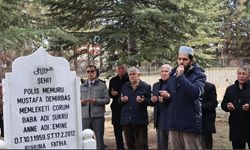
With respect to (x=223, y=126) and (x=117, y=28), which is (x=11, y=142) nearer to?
(x=117, y=28)

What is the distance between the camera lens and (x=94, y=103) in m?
8.38

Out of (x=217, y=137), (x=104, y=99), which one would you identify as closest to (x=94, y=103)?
(x=104, y=99)

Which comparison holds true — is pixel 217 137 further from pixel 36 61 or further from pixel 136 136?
pixel 36 61

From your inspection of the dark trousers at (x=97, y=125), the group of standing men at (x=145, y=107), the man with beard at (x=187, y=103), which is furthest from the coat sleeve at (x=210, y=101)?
the dark trousers at (x=97, y=125)

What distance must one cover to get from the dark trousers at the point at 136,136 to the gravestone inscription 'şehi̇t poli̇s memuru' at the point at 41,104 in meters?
2.95

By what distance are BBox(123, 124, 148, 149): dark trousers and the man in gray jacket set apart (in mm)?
565

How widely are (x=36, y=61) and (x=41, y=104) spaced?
483 millimetres

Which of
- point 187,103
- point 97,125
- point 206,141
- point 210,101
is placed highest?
point 187,103

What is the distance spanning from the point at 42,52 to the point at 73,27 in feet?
21.6

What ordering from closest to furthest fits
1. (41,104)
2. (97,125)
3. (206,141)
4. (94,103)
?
(41,104) < (206,141) < (94,103) < (97,125)

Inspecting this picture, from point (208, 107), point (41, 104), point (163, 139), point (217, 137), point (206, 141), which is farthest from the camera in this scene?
point (217, 137)

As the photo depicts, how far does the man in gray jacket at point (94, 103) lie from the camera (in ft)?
27.6

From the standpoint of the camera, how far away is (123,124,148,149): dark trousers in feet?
26.6

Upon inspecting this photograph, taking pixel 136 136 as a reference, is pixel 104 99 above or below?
above
